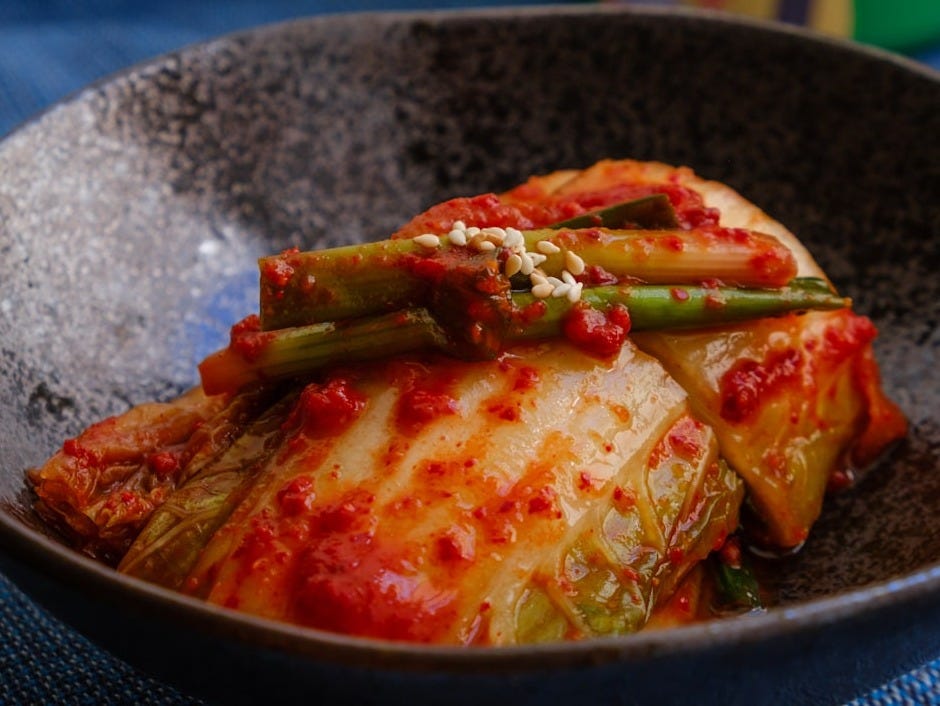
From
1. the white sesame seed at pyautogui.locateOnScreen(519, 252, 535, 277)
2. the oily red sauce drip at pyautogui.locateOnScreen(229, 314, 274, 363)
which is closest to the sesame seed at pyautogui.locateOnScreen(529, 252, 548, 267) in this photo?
the white sesame seed at pyautogui.locateOnScreen(519, 252, 535, 277)

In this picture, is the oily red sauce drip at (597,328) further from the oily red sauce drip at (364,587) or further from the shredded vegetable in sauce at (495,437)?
the oily red sauce drip at (364,587)

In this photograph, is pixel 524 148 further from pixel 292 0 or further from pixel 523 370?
pixel 292 0

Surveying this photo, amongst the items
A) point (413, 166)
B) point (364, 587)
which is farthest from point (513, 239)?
point (413, 166)

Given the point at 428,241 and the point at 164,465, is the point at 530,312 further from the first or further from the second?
the point at 164,465

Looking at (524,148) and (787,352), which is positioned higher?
(524,148)

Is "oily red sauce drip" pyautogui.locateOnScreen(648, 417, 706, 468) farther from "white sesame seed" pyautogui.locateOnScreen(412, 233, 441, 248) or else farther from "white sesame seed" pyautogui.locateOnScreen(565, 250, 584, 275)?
"white sesame seed" pyautogui.locateOnScreen(412, 233, 441, 248)

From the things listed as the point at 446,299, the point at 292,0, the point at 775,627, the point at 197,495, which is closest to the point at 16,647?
the point at 197,495
